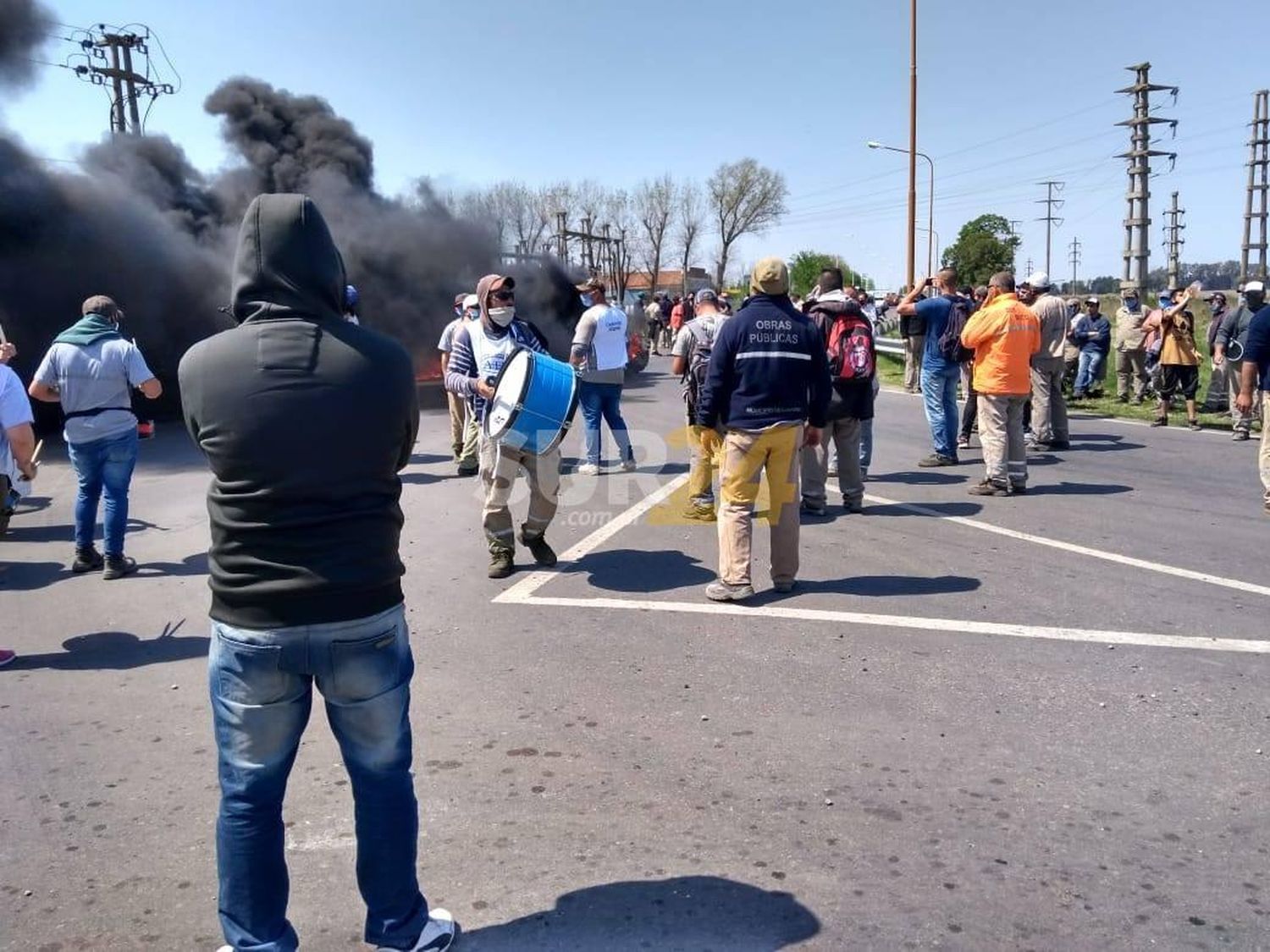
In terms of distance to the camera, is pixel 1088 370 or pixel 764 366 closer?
pixel 764 366

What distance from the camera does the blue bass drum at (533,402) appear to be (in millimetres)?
6027

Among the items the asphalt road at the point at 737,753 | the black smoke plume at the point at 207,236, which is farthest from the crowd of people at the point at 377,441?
the black smoke plume at the point at 207,236

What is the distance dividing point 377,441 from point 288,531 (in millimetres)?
311

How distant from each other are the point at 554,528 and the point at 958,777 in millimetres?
4769

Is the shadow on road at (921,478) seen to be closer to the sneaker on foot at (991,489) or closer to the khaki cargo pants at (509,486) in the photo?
the sneaker on foot at (991,489)

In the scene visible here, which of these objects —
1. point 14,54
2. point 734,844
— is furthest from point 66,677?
point 14,54

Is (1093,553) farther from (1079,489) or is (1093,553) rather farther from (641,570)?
(641,570)

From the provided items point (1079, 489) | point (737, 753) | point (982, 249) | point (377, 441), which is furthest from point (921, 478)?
point (982, 249)

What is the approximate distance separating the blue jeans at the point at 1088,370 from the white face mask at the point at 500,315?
12938 millimetres

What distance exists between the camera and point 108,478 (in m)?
6.93

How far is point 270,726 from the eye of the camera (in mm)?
2574

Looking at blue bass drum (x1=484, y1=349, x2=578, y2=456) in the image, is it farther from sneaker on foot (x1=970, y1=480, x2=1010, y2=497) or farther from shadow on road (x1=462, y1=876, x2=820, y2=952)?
sneaker on foot (x1=970, y1=480, x2=1010, y2=497)

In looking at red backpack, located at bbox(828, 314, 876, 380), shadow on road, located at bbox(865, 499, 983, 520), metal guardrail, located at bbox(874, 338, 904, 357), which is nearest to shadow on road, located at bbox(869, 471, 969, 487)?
shadow on road, located at bbox(865, 499, 983, 520)

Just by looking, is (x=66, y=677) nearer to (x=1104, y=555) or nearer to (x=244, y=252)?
(x=244, y=252)
